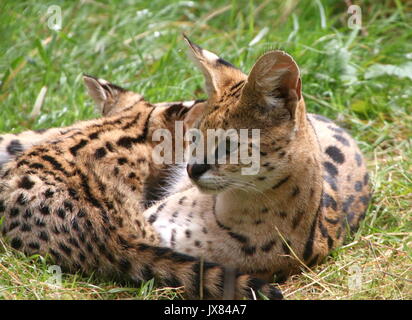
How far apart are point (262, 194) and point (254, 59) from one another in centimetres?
283

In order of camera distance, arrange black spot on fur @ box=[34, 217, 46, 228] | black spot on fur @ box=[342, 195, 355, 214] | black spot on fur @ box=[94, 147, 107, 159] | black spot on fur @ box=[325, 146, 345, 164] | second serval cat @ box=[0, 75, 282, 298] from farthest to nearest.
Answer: black spot on fur @ box=[325, 146, 345, 164] < black spot on fur @ box=[342, 195, 355, 214] < black spot on fur @ box=[94, 147, 107, 159] < black spot on fur @ box=[34, 217, 46, 228] < second serval cat @ box=[0, 75, 282, 298]

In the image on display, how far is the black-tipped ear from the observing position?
532 cm

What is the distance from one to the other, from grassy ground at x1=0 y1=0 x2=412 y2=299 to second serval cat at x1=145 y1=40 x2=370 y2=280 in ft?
0.82

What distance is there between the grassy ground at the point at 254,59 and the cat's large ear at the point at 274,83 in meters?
1.09

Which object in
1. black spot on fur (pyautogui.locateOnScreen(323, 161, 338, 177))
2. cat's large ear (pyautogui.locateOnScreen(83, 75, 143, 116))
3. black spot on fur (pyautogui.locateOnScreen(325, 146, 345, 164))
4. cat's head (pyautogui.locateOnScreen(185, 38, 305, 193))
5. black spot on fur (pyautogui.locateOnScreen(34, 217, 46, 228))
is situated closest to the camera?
cat's head (pyautogui.locateOnScreen(185, 38, 305, 193))

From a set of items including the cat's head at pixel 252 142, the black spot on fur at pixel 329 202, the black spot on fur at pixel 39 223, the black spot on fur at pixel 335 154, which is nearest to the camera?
the cat's head at pixel 252 142

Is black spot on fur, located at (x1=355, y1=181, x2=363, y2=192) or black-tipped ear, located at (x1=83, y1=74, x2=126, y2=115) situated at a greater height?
black-tipped ear, located at (x1=83, y1=74, x2=126, y2=115)

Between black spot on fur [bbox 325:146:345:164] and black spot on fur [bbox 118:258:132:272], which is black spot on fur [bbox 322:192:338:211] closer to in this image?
black spot on fur [bbox 325:146:345:164]

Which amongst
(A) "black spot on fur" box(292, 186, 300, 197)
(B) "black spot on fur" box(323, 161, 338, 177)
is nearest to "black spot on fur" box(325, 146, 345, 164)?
(B) "black spot on fur" box(323, 161, 338, 177)

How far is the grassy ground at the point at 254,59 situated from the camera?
212 inches

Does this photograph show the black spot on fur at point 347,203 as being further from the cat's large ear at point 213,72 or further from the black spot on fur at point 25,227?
the black spot on fur at point 25,227

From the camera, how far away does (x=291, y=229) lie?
4.34 meters

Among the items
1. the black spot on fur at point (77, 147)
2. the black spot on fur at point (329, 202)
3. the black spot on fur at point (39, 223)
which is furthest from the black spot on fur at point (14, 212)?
the black spot on fur at point (329, 202)

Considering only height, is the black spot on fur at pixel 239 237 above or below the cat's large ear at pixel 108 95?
below
